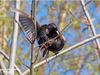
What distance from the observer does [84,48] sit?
18.5ft

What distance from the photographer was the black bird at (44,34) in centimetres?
204

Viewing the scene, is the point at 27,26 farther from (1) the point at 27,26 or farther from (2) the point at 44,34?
(2) the point at 44,34

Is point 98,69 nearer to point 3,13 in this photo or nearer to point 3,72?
point 3,13

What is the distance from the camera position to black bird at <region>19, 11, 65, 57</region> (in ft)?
6.68

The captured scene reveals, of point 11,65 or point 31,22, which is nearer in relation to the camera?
point 31,22

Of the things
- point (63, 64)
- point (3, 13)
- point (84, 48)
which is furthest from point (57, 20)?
point (3, 13)

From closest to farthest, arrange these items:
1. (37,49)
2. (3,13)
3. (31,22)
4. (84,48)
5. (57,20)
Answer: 1. (31,22)
2. (37,49)
3. (3,13)
4. (84,48)
5. (57,20)

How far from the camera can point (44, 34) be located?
2195mm

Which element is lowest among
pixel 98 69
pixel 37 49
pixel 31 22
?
pixel 98 69

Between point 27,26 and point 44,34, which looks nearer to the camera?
point 27,26

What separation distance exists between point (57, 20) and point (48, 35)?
13.2ft

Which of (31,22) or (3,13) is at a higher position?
(31,22)

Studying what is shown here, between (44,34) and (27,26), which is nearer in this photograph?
(27,26)

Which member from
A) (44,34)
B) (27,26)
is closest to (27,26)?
(27,26)
